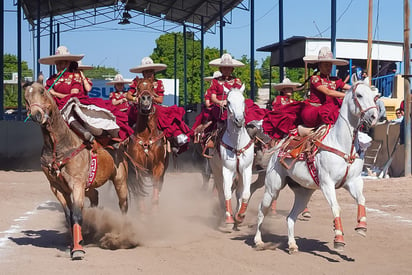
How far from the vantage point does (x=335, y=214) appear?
9.52m

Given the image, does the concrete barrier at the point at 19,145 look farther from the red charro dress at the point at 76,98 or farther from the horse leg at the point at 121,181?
the red charro dress at the point at 76,98

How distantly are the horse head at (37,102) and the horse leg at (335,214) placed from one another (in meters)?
3.82

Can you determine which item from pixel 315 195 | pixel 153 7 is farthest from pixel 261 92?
pixel 315 195

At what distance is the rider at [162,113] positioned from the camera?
14.0 meters

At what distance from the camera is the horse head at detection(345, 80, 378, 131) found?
9.23 m

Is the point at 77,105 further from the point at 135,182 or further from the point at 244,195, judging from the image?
the point at 135,182

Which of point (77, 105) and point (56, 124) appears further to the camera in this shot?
point (77, 105)

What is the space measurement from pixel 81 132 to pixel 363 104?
4.04 meters

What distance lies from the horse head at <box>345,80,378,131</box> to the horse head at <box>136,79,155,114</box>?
15.2 feet

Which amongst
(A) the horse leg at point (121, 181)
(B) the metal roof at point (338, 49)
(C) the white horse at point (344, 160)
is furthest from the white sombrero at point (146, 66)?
(B) the metal roof at point (338, 49)

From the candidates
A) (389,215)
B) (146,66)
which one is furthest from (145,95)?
(389,215)

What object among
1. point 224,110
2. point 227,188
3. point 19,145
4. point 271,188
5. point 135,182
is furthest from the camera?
point 19,145

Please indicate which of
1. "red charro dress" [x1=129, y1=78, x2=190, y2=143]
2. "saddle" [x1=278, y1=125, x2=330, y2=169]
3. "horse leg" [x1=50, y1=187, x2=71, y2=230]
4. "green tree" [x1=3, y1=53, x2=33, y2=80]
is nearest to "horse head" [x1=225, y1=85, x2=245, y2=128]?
"saddle" [x1=278, y1=125, x2=330, y2=169]

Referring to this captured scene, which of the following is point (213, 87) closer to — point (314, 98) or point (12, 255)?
point (314, 98)
